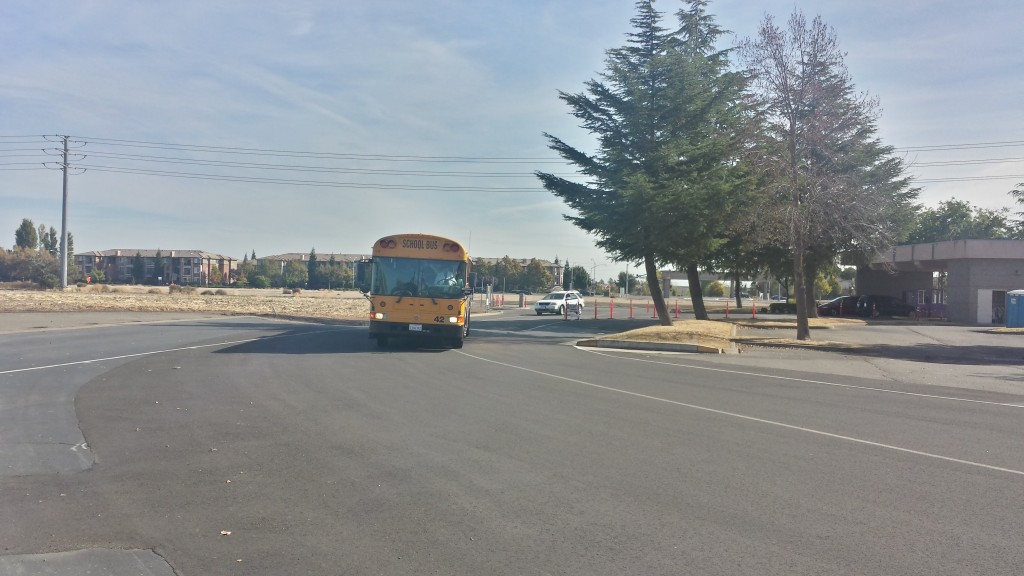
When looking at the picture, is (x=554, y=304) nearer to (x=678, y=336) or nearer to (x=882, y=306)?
(x=882, y=306)

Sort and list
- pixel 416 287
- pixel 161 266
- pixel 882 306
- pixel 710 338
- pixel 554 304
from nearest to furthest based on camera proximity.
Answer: pixel 416 287 → pixel 710 338 → pixel 882 306 → pixel 554 304 → pixel 161 266

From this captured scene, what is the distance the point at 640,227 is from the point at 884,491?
22.4 m

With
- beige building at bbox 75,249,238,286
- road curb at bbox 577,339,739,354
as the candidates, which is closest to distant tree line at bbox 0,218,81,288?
beige building at bbox 75,249,238,286

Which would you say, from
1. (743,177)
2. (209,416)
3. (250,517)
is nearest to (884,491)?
(250,517)

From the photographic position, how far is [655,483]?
6.84 meters

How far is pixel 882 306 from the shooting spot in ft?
155

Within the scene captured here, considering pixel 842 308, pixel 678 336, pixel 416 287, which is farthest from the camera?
pixel 842 308

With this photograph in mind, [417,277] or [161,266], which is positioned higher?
[161,266]

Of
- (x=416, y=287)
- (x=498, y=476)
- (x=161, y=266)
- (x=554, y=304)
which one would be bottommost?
(x=498, y=476)

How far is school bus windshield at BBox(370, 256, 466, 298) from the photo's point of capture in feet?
66.2

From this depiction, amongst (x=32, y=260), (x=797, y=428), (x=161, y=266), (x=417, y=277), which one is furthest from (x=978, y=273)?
(x=161, y=266)

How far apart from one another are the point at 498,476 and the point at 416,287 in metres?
13.5

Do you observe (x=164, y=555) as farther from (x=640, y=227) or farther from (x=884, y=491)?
(x=640, y=227)

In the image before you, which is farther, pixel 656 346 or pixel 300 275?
pixel 300 275
